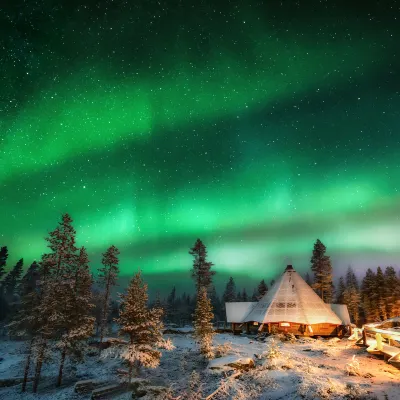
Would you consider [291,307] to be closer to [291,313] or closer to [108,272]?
[291,313]

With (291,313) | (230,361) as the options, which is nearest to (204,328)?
(230,361)

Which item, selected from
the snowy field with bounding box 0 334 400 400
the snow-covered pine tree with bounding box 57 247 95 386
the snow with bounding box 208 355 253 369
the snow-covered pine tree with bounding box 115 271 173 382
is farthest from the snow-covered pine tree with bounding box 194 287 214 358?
the snow-covered pine tree with bounding box 57 247 95 386

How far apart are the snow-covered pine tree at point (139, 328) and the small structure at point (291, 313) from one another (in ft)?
65.7

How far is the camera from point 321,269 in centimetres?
5341

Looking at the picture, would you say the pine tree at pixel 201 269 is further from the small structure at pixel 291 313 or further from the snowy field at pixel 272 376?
the snowy field at pixel 272 376

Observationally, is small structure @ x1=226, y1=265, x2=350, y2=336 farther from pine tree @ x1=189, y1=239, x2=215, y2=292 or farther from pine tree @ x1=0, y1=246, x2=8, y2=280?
pine tree @ x1=0, y1=246, x2=8, y2=280

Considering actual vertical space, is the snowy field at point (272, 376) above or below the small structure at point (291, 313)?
below

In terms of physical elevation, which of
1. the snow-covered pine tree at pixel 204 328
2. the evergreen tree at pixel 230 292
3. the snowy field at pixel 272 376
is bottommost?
the snowy field at pixel 272 376

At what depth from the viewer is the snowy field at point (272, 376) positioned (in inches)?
489

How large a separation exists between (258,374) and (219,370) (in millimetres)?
2983

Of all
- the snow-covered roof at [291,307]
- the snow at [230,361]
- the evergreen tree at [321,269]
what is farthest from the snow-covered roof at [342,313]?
the snow at [230,361]

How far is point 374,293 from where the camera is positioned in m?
56.1

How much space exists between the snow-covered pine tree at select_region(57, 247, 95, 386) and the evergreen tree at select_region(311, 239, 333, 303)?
42.2 m

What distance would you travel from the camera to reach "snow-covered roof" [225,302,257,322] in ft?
127
